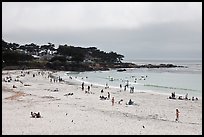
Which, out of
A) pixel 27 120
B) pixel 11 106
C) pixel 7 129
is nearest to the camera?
pixel 7 129

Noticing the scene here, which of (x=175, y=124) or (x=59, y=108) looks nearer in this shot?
(x=175, y=124)

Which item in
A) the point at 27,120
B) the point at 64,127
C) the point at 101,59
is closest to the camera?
the point at 64,127

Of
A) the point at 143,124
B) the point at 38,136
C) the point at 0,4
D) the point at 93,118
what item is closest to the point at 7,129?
the point at 38,136

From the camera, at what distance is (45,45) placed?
13538 cm

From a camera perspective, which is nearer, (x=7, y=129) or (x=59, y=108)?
(x=7, y=129)

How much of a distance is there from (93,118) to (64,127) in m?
3.06

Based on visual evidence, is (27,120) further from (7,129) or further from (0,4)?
(0,4)

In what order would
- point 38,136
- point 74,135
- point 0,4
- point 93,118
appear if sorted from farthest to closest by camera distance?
point 93,118
point 74,135
point 38,136
point 0,4

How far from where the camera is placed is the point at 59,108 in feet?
68.3

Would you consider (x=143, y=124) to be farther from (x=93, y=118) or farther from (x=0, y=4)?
Result: (x=0, y=4)

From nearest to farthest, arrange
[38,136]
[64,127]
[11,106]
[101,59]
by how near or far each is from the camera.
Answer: [38,136], [64,127], [11,106], [101,59]

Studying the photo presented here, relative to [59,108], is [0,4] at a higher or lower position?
higher

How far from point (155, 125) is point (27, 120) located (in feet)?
20.5

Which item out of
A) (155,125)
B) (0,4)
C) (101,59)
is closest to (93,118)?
(155,125)
